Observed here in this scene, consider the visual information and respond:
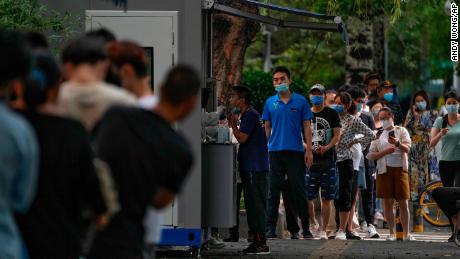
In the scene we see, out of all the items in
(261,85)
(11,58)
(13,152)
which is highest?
(261,85)

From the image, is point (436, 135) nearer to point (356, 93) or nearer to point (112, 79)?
point (356, 93)

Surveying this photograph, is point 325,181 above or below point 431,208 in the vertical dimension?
above

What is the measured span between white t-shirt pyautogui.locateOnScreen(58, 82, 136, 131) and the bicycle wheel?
13.8 metres

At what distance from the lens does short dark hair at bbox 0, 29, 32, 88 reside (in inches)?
258

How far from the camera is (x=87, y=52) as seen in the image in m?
7.48

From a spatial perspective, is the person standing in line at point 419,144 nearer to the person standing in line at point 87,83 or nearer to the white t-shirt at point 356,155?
the white t-shirt at point 356,155

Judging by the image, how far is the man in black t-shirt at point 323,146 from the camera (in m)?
18.6

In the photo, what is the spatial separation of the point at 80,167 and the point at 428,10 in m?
41.4

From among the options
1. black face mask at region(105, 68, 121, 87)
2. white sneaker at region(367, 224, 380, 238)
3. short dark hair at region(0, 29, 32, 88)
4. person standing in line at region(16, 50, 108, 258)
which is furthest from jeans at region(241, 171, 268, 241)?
Result: short dark hair at region(0, 29, 32, 88)

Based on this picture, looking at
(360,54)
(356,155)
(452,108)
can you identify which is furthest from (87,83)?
(360,54)

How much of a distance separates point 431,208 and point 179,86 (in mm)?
15700

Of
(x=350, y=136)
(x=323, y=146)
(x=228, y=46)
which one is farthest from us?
(x=228, y=46)

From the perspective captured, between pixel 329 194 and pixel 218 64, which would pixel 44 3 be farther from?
pixel 218 64

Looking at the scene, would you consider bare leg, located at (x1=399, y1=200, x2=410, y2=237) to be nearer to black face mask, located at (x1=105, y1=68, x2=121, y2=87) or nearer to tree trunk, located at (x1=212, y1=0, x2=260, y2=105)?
tree trunk, located at (x1=212, y1=0, x2=260, y2=105)
